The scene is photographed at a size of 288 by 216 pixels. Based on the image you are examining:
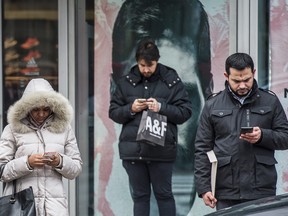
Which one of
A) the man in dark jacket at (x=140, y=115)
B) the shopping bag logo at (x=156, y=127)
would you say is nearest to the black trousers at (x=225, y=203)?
the shopping bag logo at (x=156, y=127)

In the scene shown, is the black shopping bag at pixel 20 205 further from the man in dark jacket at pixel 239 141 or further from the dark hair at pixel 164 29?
the dark hair at pixel 164 29

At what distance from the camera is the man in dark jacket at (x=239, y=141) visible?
6477mm

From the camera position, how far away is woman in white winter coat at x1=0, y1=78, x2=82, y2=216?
6.67 m

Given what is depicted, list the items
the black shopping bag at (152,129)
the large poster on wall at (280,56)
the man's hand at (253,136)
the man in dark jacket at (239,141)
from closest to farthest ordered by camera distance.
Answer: the man's hand at (253,136)
the man in dark jacket at (239,141)
the black shopping bag at (152,129)
the large poster on wall at (280,56)

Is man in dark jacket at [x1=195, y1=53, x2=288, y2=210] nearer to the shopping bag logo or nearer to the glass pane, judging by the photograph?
the shopping bag logo

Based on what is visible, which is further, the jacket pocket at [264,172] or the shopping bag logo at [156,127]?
the shopping bag logo at [156,127]

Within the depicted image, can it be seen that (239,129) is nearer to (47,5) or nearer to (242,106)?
(242,106)

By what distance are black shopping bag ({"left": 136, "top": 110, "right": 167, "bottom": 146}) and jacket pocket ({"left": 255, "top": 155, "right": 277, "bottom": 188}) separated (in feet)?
4.20

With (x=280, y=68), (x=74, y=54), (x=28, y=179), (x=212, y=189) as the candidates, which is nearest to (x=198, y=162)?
(x=212, y=189)

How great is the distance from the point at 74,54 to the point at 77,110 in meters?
0.60

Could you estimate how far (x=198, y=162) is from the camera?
664 cm

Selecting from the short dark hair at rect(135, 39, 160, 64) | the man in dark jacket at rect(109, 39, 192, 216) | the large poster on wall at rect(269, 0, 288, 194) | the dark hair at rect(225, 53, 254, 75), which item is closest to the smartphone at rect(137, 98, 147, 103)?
the man in dark jacket at rect(109, 39, 192, 216)

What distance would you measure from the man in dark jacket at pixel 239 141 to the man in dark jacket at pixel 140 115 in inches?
45.6

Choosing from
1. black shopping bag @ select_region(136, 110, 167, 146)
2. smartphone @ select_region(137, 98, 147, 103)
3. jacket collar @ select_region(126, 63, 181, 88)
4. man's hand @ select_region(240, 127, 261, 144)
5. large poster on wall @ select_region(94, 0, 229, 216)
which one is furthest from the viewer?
large poster on wall @ select_region(94, 0, 229, 216)
